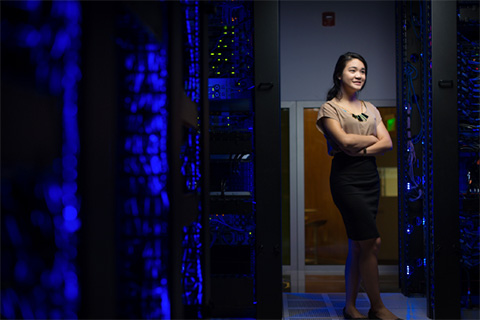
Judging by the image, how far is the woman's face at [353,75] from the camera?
2.35 m

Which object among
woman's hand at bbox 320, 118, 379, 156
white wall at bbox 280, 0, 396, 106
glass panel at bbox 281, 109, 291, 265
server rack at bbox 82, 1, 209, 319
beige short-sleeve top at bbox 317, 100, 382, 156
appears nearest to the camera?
server rack at bbox 82, 1, 209, 319

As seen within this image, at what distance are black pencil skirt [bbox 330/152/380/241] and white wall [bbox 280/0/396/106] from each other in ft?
6.63

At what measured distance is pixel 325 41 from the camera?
4.21 m

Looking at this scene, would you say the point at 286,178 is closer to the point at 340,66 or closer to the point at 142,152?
the point at 340,66

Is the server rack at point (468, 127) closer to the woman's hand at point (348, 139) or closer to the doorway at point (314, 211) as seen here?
the woman's hand at point (348, 139)

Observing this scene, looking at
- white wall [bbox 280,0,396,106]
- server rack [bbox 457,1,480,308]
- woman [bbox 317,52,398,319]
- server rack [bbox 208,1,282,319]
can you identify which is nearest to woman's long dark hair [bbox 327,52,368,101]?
woman [bbox 317,52,398,319]

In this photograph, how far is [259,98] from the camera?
2.37 m

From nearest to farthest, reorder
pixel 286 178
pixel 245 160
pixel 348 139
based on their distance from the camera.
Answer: pixel 348 139 → pixel 245 160 → pixel 286 178

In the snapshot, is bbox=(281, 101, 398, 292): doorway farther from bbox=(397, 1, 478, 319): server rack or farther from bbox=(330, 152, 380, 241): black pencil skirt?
bbox=(330, 152, 380, 241): black pencil skirt

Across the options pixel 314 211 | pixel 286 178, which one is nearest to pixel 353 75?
pixel 286 178

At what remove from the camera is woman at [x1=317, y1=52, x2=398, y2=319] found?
2.25m

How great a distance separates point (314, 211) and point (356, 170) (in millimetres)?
2656

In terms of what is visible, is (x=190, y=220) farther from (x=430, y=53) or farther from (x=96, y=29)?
(x=430, y=53)

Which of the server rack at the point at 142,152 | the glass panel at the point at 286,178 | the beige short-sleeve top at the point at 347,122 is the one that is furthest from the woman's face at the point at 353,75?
the glass panel at the point at 286,178
